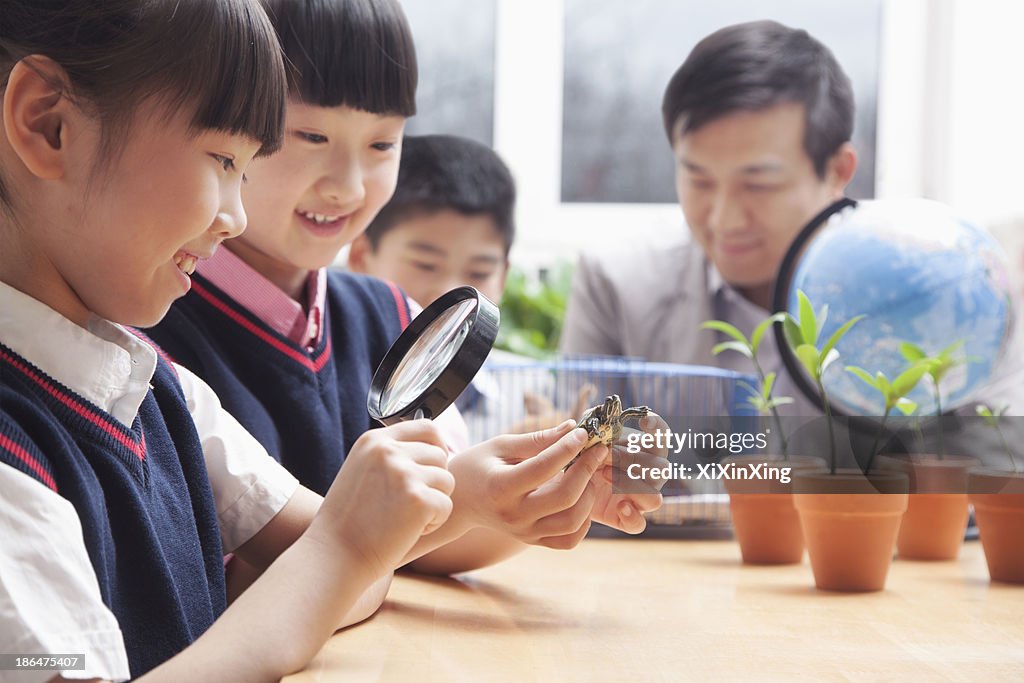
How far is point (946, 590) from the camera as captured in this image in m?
1.05

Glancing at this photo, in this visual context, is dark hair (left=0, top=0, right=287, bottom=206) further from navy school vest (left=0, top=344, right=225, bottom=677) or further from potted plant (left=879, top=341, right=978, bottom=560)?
potted plant (left=879, top=341, right=978, bottom=560)

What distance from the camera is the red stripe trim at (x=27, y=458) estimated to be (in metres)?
0.65

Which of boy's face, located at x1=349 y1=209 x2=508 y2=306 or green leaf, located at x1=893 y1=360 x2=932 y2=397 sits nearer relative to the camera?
green leaf, located at x1=893 y1=360 x2=932 y2=397

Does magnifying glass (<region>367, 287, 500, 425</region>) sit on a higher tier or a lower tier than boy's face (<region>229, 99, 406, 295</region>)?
lower

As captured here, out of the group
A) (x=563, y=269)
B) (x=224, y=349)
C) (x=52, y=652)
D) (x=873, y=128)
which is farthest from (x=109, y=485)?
(x=873, y=128)

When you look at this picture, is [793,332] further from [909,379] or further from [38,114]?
[38,114]

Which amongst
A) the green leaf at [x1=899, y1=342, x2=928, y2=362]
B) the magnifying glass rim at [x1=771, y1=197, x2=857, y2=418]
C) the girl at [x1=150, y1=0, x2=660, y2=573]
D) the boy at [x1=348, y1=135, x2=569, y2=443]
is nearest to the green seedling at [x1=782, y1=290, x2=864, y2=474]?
the green leaf at [x1=899, y1=342, x2=928, y2=362]

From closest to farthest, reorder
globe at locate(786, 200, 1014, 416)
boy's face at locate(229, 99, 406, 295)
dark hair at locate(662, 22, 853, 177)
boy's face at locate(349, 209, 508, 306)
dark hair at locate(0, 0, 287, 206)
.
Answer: dark hair at locate(0, 0, 287, 206) → boy's face at locate(229, 99, 406, 295) → globe at locate(786, 200, 1014, 416) → boy's face at locate(349, 209, 508, 306) → dark hair at locate(662, 22, 853, 177)

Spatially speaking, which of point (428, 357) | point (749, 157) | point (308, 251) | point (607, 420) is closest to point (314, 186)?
point (308, 251)

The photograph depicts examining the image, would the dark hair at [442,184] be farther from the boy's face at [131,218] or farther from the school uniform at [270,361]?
the boy's face at [131,218]

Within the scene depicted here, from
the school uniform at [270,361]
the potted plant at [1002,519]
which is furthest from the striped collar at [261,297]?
the potted plant at [1002,519]

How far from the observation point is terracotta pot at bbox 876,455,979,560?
1207mm

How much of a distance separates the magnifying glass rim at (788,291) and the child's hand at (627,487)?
→ 0.70m

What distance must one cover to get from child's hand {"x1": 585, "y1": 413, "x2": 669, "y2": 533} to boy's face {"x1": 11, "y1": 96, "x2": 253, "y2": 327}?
14.9 inches
